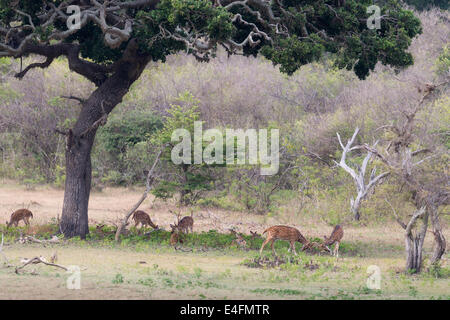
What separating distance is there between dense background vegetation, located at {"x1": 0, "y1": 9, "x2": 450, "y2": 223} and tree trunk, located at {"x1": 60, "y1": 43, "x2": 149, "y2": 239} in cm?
327

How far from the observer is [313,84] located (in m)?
35.5

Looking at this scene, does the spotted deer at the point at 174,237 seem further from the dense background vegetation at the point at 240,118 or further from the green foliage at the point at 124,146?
the green foliage at the point at 124,146

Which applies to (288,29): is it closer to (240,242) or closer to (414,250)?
(240,242)

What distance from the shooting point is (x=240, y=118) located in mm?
32406

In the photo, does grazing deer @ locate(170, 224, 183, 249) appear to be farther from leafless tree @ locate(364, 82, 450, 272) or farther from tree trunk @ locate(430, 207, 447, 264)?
Result: tree trunk @ locate(430, 207, 447, 264)

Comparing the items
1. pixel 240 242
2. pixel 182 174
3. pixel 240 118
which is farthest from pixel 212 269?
pixel 240 118

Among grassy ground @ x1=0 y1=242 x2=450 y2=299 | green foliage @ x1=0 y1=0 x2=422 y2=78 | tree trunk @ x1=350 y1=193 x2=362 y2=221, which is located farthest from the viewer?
tree trunk @ x1=350 y1=193 x2=362 y2=221

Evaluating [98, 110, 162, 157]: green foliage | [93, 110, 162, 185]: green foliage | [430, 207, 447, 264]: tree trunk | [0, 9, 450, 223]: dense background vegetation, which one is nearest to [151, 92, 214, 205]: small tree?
[0, 9, 450, 223]: dense background vegetation

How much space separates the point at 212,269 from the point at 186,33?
17.7 feet

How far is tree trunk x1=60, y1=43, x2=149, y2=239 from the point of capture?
711 inches

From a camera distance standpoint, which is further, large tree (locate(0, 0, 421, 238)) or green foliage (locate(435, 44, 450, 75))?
green foliage (locate(435, 44, 450, 75))

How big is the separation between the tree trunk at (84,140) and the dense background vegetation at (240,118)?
3.27m

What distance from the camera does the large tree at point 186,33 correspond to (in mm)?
15875
